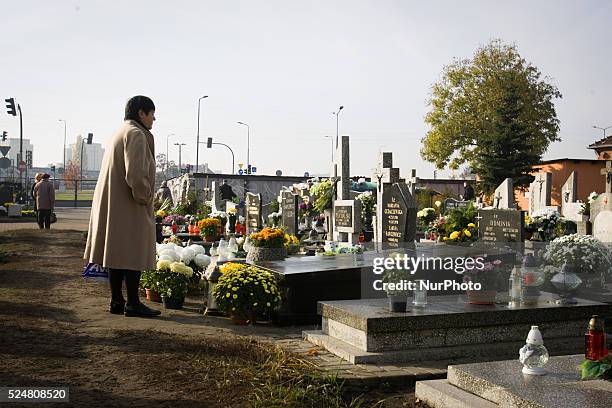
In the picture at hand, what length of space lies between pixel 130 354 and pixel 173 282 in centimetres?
305

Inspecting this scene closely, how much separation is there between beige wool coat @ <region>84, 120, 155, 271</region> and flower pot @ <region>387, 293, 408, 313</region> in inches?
101

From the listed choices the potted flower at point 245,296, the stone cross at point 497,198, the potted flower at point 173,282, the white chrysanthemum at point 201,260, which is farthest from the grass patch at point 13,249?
the stone cross at point 497,198

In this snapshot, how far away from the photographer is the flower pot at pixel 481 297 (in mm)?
6797

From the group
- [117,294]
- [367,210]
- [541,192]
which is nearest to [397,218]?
[117,294]

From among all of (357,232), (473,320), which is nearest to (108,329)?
(473,320)

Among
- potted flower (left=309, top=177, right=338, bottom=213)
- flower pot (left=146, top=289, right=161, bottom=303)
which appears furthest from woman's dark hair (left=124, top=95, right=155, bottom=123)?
potted flower (left=309, top=177, right=338, bottom=213)

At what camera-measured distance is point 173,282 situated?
8.65 meters

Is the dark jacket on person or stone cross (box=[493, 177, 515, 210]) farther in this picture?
the dark jacket on person

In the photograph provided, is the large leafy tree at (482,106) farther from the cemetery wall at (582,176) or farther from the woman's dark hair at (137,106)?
the woman's dark hair at (137,106)

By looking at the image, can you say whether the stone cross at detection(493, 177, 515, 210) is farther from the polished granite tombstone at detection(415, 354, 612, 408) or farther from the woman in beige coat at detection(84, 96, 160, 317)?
the polished granite tombstone at detection(415, 354, 612, 408)

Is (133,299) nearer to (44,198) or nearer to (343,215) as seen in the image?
(343,215)

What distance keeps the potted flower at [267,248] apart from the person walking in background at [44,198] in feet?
39.6

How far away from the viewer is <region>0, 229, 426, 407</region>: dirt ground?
4.74 meters

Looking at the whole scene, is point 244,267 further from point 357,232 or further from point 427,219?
point 427,219
